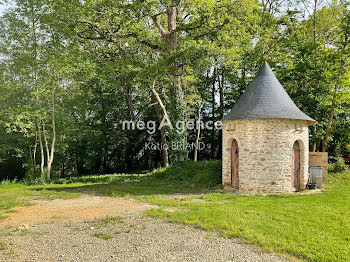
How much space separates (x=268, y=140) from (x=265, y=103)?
5.25 feet

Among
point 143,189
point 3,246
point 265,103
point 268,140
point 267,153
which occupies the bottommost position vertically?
point 143,189

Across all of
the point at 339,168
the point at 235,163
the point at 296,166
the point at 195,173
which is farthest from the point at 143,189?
the point at 339,168

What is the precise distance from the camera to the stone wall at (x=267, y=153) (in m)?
11.2

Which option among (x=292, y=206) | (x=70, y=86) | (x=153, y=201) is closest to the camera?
(x=292, y=206)

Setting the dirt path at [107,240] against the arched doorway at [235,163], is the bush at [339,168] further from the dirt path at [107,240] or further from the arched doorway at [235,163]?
the dirt path at [107,240]

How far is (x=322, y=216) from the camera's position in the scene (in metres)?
7.75

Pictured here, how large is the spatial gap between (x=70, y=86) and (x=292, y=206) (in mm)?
19410

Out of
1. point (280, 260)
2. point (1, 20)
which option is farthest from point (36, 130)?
point (280, 260)

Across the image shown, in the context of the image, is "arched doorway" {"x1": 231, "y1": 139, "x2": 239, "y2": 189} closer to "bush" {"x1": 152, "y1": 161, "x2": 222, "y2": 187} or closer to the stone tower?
the stone tower

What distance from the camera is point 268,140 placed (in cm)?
1120

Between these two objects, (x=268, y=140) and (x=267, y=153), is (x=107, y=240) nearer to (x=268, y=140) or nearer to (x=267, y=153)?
(x=267, y=153)

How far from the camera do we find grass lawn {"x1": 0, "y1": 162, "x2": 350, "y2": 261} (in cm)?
567

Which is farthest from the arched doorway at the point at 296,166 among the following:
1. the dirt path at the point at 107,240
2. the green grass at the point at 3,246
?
the green grass at the point at 3,246

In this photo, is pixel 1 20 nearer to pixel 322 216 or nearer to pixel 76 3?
pixel 76 3
